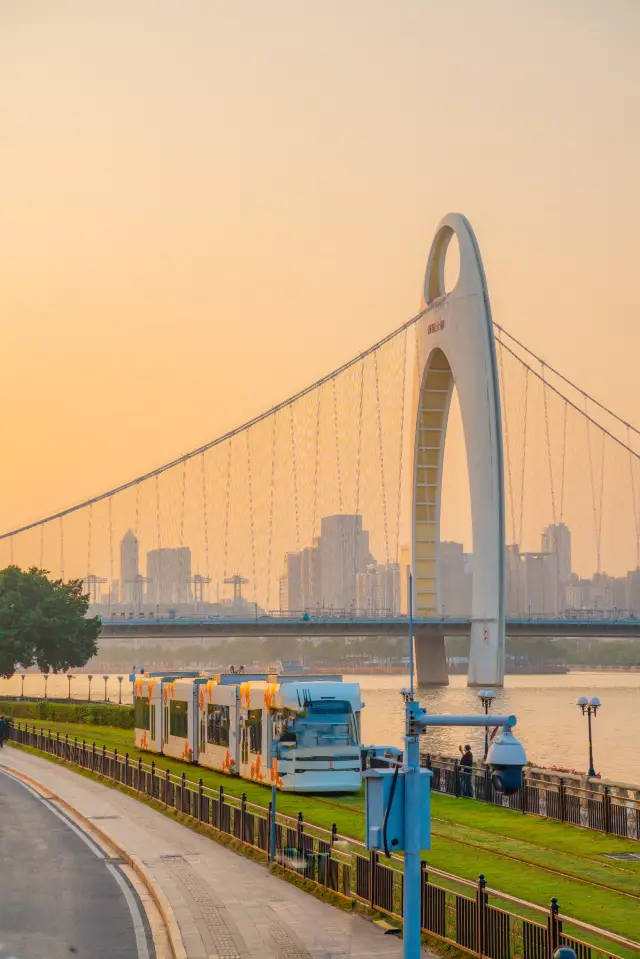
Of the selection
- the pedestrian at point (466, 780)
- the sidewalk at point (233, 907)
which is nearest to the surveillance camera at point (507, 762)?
the sidewalk at point (233, 907)

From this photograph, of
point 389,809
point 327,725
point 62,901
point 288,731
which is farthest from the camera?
point 327,725

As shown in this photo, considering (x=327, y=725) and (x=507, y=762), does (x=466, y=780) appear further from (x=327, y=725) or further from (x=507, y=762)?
(x=507, y=762)

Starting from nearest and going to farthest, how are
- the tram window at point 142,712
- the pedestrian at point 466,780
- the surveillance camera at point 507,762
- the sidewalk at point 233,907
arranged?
the surveillance camera at point 507,762 < the sidewalk at point 233,907 < the pedestrian at point 466,780 < the tram window at point 142,712

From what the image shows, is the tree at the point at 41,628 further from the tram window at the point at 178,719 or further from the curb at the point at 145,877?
the curb at the point at 145,877

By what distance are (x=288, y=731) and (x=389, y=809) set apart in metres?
26.9

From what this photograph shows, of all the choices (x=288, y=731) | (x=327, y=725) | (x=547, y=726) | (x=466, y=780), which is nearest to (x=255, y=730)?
(x=288, y=731)

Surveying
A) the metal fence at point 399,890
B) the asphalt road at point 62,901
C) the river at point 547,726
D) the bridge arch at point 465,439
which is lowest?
the river at point 547,726

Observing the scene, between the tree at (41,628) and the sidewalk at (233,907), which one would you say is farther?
the tree at (41,628)

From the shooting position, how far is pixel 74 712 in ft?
284

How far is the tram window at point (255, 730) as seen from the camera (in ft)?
143

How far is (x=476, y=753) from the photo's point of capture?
76.1 metres

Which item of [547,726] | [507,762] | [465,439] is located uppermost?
[465,439]

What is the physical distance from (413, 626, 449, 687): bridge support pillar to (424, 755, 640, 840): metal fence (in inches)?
3433

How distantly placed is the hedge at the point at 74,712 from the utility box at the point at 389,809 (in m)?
64.2
